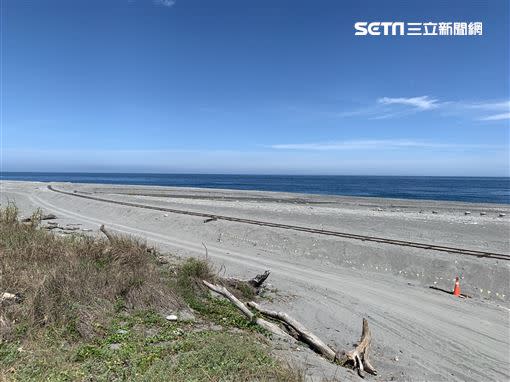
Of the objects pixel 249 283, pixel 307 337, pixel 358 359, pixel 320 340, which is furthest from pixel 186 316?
pixel 358 359

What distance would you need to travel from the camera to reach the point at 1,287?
7.96 m

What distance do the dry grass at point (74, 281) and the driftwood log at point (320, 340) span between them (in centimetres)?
227

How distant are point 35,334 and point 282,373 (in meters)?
4.55

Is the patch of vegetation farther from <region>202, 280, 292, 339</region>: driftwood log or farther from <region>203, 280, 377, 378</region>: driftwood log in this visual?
<region>203, 280, 377, 378</region>: driftwood log

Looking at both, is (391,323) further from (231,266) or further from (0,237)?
(0,237)

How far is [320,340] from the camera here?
346 inches

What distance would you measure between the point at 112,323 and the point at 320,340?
4730mm

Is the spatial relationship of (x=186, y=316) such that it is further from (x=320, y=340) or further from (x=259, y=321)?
(x=320, y=340)

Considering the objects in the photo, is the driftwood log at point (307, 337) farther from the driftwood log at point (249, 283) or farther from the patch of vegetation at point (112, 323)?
the driftwood log at point (249, 283)

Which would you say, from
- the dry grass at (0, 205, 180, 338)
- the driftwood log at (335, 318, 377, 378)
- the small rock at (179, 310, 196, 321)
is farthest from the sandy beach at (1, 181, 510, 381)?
the dry grass at (0, 205, 180, 338)

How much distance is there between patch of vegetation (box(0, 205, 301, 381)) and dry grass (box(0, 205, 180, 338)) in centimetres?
2

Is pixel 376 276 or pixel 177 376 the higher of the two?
pixel 177 376

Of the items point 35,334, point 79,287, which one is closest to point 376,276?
point 79,287

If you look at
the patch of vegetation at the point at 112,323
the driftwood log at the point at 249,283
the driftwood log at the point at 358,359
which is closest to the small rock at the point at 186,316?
the patch of vegetation at the point at 112,323
